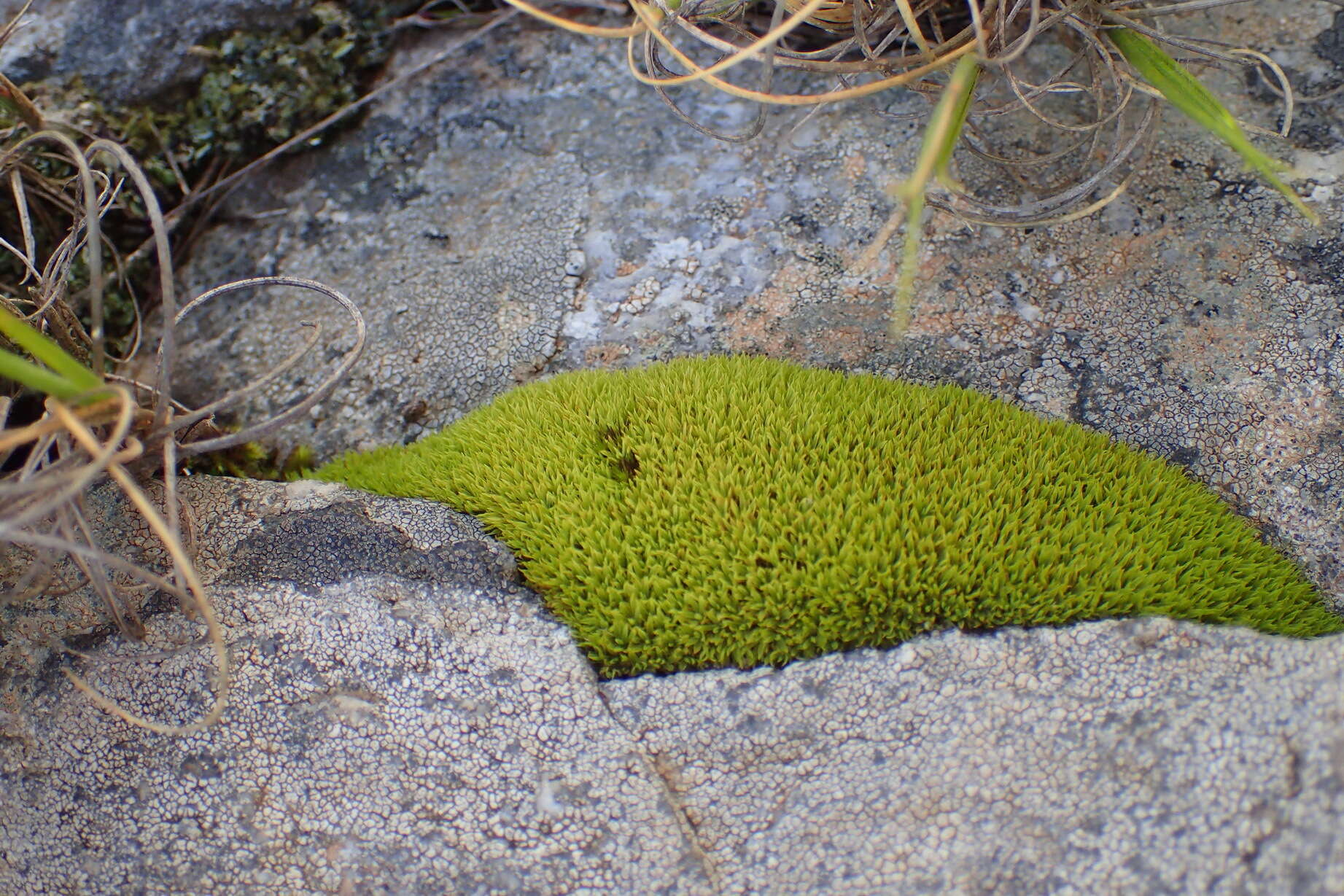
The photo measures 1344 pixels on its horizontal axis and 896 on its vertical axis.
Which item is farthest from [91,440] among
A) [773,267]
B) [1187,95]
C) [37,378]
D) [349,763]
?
[1187,95]

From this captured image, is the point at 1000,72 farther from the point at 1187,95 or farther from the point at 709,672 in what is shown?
the point at 709,672

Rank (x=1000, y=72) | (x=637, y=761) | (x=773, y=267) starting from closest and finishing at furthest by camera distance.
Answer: (x=637, y=761) < (x=1000, y=72) < (x=773, y=267)

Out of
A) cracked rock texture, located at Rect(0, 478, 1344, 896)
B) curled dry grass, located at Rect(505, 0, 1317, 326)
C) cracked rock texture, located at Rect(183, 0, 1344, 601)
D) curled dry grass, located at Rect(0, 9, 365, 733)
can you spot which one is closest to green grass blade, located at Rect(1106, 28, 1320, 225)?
curled dry grass, located at Rect(505, 0, 1317, 326)

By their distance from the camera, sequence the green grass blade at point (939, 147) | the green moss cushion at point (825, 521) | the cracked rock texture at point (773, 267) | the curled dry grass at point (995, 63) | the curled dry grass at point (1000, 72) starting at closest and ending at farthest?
the green grass blade at point (939, 147) → the green moss cushion at point (825, 521) → the curled dry grass at point (1000, 72) → the curled dry grass at point (995, 63) → the cracked rock texture at point (773, 267)

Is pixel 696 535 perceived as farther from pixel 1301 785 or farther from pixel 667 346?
pixel 1301 785

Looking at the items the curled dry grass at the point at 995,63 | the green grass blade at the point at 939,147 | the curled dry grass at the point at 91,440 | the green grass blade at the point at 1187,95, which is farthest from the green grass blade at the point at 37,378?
the green grass blade at the point at 1187,95

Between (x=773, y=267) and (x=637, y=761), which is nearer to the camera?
(x=637, y=761)

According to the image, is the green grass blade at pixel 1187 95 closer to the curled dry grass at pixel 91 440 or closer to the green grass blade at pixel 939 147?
the green grass blade at pixel 939 147

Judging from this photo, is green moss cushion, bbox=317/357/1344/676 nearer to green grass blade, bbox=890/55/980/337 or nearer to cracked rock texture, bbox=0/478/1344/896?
cracked rock texture, bbox=0/478/1344/896
